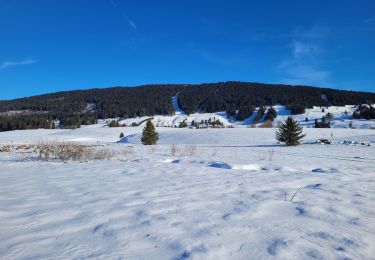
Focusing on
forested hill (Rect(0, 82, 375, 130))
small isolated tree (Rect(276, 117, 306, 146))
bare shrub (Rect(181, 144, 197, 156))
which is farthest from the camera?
forested hill (Rect(0, 82, 375, 130))

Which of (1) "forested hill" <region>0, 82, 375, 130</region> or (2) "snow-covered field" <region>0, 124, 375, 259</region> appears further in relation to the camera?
(1) "forested hill" <region>0, 82, 375, 130</region>

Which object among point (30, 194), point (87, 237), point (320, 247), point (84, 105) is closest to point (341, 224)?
point (320, 247)

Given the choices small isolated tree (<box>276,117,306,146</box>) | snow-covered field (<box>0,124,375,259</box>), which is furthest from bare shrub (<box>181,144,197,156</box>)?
small isolated tree (<box>276,117,306,146</box>)

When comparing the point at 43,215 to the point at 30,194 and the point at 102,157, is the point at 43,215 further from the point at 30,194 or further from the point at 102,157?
the point at 102,157

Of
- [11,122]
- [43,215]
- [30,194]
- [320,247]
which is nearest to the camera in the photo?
[320,247]

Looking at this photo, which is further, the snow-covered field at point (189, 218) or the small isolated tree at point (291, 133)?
the small isolated tree at point (291, 133)

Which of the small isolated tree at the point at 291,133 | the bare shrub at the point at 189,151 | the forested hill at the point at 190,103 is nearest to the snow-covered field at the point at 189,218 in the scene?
the bare shrub at the point at 189,151

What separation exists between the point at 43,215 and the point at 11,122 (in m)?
118

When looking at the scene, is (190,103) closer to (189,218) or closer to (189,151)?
(189,151)

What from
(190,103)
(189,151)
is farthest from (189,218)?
(190,103)

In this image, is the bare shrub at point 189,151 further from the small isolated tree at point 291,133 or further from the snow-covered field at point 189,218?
the small isolated tree at point 291,133

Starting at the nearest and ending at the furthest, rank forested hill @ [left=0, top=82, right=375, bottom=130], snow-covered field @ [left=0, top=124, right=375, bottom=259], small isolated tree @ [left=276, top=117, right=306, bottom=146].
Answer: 1. snow-covered field @ [left=0, top=124, right=375, bottom=259]
2. small isolated tree @ [left=276, top=117, right=306, bottom=146]
3. forested hill @ [left=0, top=82, right=375, bottom=130]

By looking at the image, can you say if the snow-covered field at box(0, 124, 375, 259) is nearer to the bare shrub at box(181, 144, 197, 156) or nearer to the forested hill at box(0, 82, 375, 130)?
the bare shrub at box(181, 144, 197, 156)

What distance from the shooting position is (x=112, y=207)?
4801 millimetres
